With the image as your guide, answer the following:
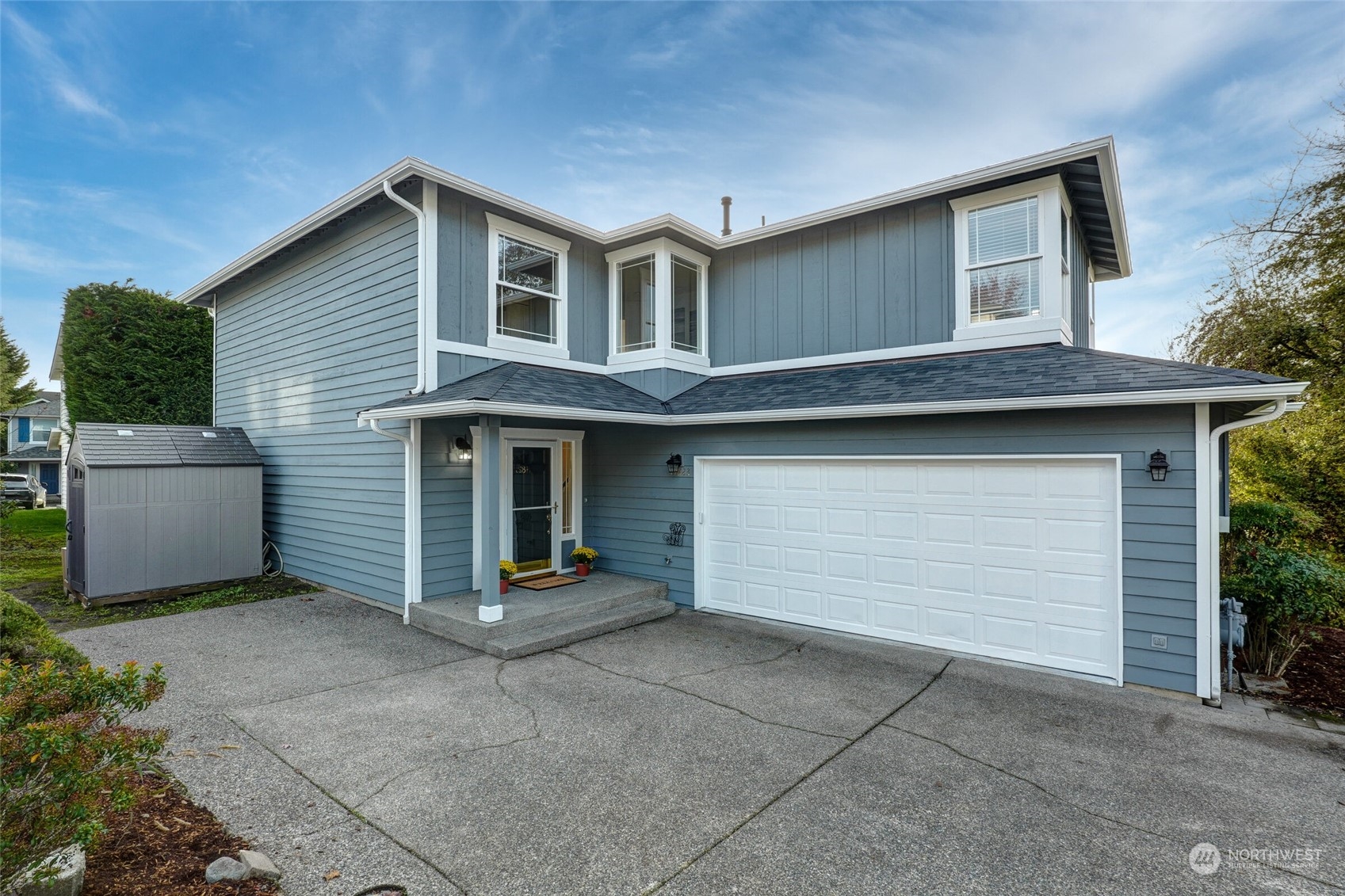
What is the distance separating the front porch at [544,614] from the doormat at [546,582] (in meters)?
0.10

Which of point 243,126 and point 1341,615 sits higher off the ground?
point 243,126

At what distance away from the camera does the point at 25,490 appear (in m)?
19.8

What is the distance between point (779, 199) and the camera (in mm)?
11633

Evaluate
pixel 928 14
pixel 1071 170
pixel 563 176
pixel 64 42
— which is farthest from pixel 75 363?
pixel 1071 170

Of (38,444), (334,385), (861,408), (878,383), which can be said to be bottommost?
(38,444)

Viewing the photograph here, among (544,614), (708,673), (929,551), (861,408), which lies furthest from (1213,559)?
(544,614)

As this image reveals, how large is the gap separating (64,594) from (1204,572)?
12.7m

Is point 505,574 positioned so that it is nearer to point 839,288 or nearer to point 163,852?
point 163,852

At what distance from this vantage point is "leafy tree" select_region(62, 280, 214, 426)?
1030 cm

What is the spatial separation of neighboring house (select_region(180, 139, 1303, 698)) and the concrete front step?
0.37m

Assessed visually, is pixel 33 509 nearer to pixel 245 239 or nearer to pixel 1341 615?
pixel 245 239

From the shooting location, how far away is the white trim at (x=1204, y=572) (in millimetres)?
4531

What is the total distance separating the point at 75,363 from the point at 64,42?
331 inches

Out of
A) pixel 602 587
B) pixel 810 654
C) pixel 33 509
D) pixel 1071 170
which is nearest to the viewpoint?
pixel 810 654
